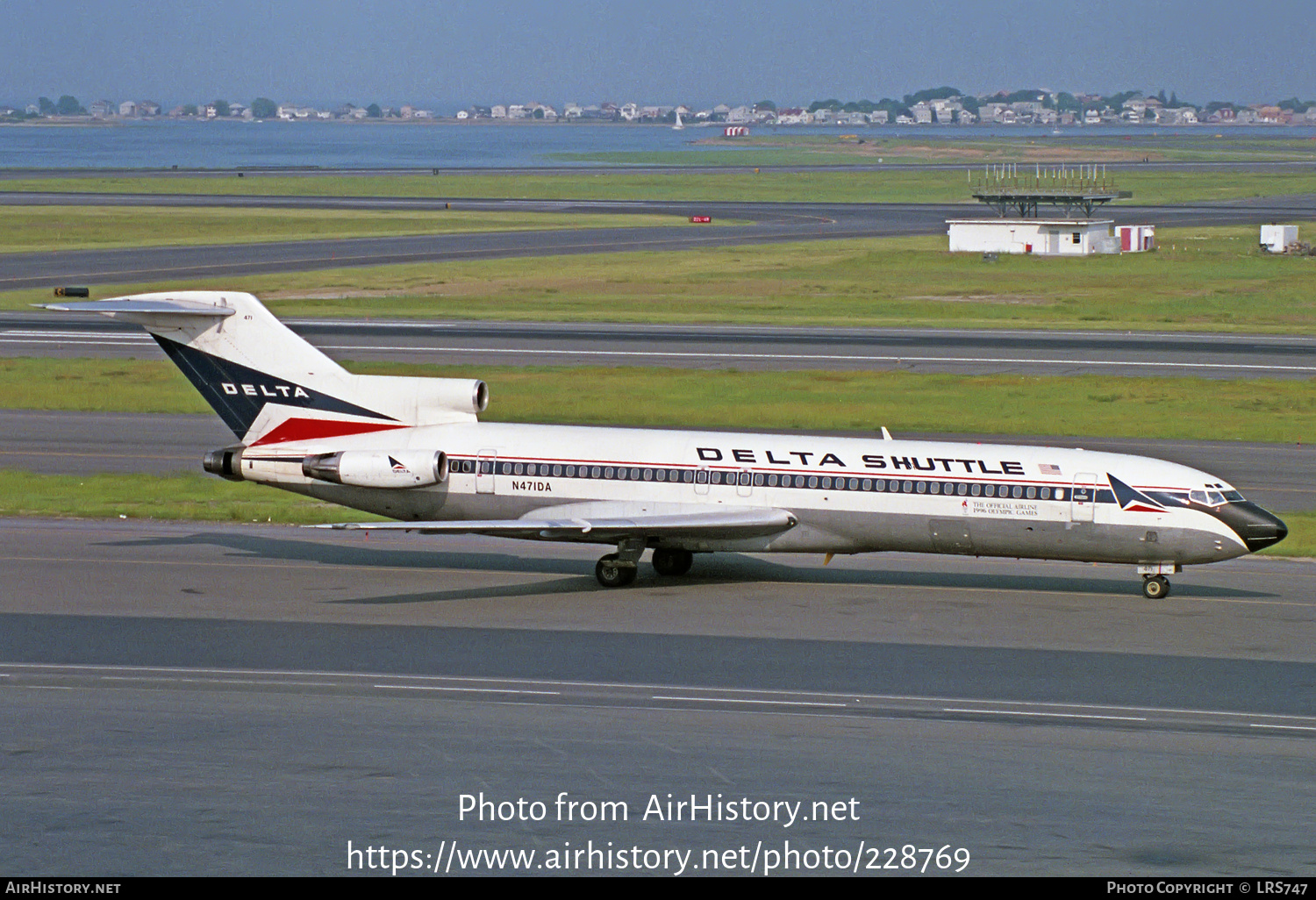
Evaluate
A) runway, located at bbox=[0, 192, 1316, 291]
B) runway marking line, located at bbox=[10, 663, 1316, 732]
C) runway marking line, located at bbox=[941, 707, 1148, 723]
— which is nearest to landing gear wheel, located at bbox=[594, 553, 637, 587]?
runway marking line, located at bbox=[10, 663, 1316, 732]

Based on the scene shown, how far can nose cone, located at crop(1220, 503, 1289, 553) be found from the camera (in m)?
32.7

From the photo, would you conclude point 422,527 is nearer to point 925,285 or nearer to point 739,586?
point 739,586

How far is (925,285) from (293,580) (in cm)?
7339

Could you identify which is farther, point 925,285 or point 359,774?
point 925,285

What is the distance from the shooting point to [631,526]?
3388 cm

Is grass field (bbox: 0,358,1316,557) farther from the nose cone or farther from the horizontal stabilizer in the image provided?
the nose cone

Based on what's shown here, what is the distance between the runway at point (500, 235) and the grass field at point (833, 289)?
526cm

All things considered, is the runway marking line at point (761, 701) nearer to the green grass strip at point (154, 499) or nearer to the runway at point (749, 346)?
the green grass strip at point (154, 499)

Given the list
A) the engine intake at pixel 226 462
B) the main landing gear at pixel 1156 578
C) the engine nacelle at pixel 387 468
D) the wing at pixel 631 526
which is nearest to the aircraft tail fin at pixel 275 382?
the engine intake at pixel 226 462

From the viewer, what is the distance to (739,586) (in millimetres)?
35125

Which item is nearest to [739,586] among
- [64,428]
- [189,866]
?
[189,866]

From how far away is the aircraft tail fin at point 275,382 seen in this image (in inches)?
1432

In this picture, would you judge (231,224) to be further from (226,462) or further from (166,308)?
(226,462)

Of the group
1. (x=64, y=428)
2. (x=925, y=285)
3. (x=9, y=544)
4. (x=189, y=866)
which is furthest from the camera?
(x=925, y=285)
